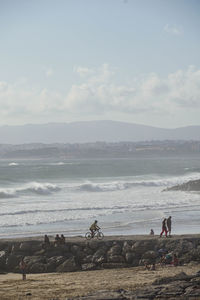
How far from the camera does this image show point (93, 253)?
70.4 feet

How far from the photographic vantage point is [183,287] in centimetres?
1419

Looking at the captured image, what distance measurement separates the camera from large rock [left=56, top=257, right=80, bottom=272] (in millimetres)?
19938

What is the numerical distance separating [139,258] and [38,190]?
1475 inches

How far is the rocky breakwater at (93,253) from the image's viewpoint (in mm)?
20328

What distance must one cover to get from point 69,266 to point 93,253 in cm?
170

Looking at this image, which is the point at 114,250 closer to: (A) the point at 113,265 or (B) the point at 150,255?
(A) the point at 113,265

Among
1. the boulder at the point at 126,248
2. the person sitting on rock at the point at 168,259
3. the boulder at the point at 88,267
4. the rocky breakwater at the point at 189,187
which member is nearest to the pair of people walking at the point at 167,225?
the boulder at the point at 126,248

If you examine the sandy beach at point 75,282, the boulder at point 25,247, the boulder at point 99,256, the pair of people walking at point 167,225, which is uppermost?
the pair of people walking at point 167,225

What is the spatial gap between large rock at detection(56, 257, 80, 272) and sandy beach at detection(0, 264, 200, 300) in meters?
0.59

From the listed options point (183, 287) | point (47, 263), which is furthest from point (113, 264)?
point (183, 287)

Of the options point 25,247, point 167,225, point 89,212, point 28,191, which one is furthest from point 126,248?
point 28,191

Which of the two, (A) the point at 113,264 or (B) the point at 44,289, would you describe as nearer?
(B) the point at 44,289

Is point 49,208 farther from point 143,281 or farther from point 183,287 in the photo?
point 183,287

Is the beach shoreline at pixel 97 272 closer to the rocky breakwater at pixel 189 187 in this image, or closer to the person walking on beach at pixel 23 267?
the person walking on beach at pixel 23 267
